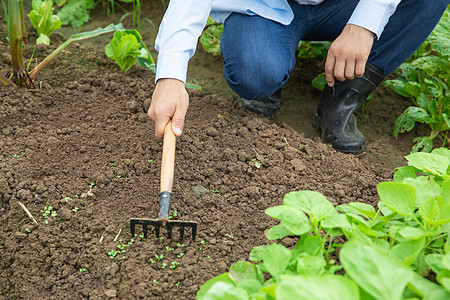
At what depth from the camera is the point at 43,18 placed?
107 inches

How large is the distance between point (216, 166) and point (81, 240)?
64 cm

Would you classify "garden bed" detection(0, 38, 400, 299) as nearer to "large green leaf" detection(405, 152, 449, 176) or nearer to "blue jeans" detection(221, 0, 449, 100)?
"blue jeans" detection(221, 0, 449, 100)

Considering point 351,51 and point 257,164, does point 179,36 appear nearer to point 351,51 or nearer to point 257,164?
point 257,164

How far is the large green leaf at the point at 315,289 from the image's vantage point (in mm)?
948

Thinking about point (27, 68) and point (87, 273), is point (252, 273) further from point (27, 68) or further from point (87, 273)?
point (27, 68)

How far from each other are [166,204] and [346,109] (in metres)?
1.26

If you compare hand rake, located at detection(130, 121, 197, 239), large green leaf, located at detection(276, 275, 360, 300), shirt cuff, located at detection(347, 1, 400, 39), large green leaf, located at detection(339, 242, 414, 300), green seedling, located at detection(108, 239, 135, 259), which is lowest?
green seedling, located at detection(108, 239, 135, 259)

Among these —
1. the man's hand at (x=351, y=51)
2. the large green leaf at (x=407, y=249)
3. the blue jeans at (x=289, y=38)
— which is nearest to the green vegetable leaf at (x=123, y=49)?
the blue jeans at (x=289, y=38)

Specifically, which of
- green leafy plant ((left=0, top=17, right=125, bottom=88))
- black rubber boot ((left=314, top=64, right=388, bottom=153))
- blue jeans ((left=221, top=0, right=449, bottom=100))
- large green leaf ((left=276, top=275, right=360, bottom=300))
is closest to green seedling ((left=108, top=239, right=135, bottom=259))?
large green leaf ((left=276, top=275, right=360, bottom=300))

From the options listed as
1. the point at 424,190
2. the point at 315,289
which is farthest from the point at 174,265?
the point at 424,190

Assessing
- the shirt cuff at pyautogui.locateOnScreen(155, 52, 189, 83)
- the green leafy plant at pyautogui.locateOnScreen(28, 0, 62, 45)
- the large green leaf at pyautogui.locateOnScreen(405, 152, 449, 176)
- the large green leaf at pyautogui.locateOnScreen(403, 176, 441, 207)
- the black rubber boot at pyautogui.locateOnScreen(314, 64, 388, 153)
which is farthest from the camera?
the green leafy plant at pyautogui.locateOnScreen(28, 0, 62, 45)

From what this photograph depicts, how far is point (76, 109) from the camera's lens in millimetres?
2250

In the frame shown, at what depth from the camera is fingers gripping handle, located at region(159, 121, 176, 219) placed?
159 centimetres

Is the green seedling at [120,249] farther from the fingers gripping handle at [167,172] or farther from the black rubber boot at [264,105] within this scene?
the black rubber boot at [264,105]
